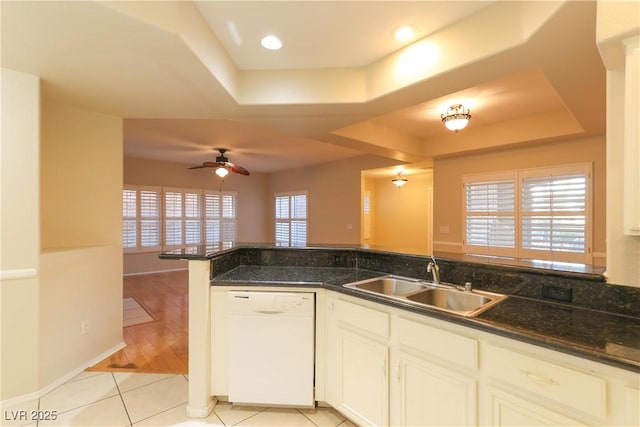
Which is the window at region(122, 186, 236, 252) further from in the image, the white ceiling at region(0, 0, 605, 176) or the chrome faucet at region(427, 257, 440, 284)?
the chrome faucet at region(427, 257, 440, 284)

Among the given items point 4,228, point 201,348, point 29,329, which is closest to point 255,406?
point 201,348

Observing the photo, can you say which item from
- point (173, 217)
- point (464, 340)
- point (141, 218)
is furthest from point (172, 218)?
point (464, 340)

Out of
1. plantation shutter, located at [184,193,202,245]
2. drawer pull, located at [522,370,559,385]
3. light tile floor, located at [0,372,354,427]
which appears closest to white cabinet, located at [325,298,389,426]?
light tile floor, located at [0,372,354,427]

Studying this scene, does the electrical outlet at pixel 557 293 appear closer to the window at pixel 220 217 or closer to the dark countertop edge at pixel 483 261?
the dark countertop edge at pixel 483 261

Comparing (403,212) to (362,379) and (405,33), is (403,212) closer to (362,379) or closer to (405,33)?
(405,33)

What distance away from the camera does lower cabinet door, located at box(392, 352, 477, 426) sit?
4.33ft

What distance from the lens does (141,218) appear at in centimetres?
666

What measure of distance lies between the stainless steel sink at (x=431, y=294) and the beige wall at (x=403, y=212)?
526 cm

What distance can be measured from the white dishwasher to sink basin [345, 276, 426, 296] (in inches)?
17.3

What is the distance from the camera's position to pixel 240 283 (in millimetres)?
2002

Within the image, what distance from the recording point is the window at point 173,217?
6.54 m

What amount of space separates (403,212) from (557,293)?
6.66 metres

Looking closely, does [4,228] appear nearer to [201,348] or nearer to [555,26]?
[201,348]

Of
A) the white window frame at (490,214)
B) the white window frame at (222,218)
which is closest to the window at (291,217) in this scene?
the white window frame at (222,218)
